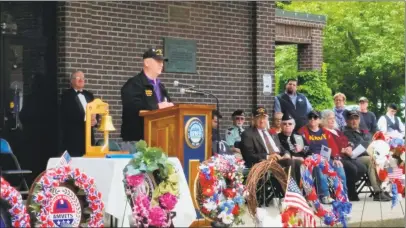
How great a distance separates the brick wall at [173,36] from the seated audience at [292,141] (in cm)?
167

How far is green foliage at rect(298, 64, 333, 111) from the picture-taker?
2602cm

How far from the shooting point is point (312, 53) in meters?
27.0

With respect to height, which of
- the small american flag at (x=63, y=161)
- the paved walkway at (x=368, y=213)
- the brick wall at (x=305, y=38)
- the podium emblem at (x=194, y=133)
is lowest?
the paved walkway at (x=368, y=213)

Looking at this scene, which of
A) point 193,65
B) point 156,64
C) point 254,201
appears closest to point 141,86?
point 156,64

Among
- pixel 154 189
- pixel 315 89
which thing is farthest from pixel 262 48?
pixel 154 189

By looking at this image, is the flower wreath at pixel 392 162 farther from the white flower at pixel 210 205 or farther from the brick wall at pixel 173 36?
the brick wall at pixel 173 36

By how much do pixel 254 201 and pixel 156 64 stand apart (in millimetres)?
2080

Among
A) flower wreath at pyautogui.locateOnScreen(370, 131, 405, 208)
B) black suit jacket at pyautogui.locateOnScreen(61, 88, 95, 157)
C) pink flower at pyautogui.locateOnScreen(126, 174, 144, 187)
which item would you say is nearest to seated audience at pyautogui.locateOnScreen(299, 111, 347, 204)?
flower wreath at pyautogui.locateOnScreen(370, 131, 405, 208)

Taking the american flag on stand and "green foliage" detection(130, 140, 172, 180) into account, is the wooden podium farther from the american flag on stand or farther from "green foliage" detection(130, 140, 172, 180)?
the american flag on stand

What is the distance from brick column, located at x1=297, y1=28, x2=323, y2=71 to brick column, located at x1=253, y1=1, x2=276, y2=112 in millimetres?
6872

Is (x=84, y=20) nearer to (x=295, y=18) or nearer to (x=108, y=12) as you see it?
(x=108, y=12)

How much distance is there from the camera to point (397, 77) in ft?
124

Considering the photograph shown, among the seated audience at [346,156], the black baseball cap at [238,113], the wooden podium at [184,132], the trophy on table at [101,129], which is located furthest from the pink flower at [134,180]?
the seated audience at [346,156]

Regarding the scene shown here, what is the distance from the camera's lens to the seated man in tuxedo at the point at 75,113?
611 inches
